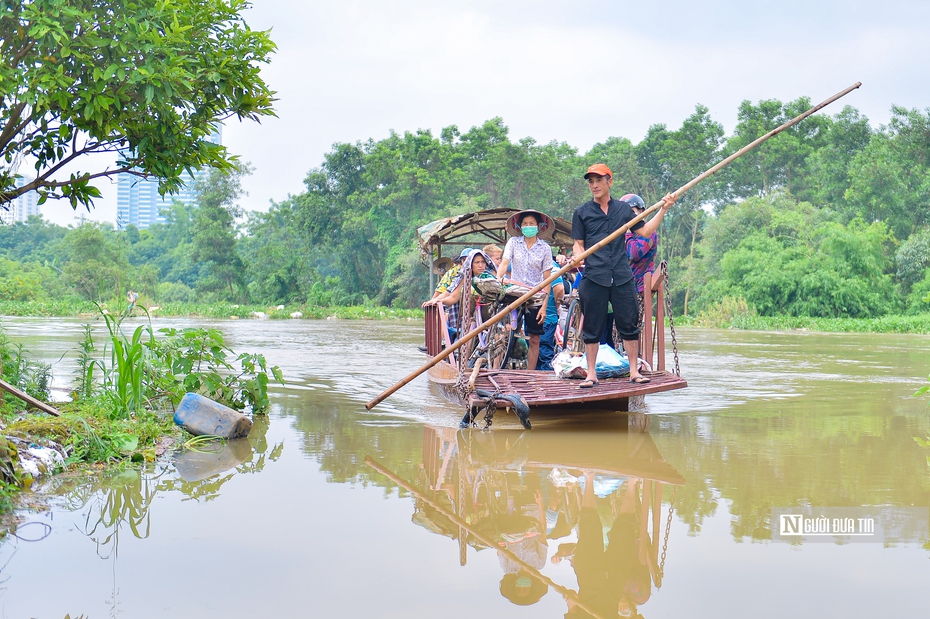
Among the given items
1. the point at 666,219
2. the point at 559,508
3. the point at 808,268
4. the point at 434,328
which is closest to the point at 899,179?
the point at 808,268

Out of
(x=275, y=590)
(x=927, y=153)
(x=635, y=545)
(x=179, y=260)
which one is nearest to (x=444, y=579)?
(x=275, y=590)

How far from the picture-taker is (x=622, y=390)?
21.2 ft

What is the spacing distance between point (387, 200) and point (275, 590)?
4282cm

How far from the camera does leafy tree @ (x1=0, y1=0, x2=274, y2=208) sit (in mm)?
5473

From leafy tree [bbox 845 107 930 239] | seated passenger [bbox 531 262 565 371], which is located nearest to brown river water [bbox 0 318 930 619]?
seated passenger [bbox 531 262 565 371]

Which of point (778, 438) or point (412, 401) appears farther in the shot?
point (412, 401)

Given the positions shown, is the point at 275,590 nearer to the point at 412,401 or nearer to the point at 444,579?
the point at 444,579

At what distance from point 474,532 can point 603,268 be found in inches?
118

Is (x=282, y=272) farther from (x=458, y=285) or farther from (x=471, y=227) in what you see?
(x=458, y=285)

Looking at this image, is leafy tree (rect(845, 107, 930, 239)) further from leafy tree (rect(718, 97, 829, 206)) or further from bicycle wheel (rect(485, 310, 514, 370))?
bicycle wheel (rect(485, 310, 514, 370))

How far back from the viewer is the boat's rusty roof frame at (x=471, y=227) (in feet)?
36.1

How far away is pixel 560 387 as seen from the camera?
22.4 ft

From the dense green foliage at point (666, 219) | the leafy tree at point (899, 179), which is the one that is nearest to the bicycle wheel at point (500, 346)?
the dense green foliage at point (666, 219)

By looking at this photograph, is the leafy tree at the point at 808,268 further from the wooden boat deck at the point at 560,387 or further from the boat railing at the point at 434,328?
the wooden boat deck at the point at 560,387
